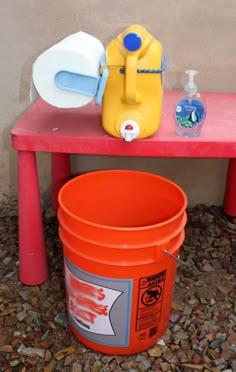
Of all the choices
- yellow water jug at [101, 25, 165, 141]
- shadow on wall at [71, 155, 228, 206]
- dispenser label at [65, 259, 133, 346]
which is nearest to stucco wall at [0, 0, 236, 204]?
shadow on wall at [71, 155, 228, 206]

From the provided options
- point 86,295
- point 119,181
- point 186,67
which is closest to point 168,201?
point 119,181

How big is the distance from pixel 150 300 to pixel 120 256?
128 millimetres

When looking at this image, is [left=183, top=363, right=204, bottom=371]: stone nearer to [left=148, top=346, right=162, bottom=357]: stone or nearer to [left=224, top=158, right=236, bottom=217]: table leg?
[left=148, top=346, right=162, bottom=357]: stone

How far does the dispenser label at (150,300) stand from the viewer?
31.3 inches

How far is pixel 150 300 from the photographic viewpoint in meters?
0.81

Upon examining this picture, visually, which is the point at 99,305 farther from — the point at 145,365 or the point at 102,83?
the point at 102,83

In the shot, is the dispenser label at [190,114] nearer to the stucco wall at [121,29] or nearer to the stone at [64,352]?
the stucco wall at [121,29]

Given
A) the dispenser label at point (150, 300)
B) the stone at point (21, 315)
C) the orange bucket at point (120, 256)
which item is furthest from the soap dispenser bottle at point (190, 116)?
the stone at point (21, 315)

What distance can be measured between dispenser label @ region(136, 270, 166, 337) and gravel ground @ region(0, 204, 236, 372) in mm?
87

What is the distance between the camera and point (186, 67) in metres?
1.19

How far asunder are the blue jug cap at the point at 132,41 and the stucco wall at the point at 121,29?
405 mm

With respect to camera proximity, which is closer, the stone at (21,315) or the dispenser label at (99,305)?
the dispenser label at (99,305)

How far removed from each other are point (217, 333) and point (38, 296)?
0.42 metres

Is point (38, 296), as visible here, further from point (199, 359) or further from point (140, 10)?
point (140, 10)
